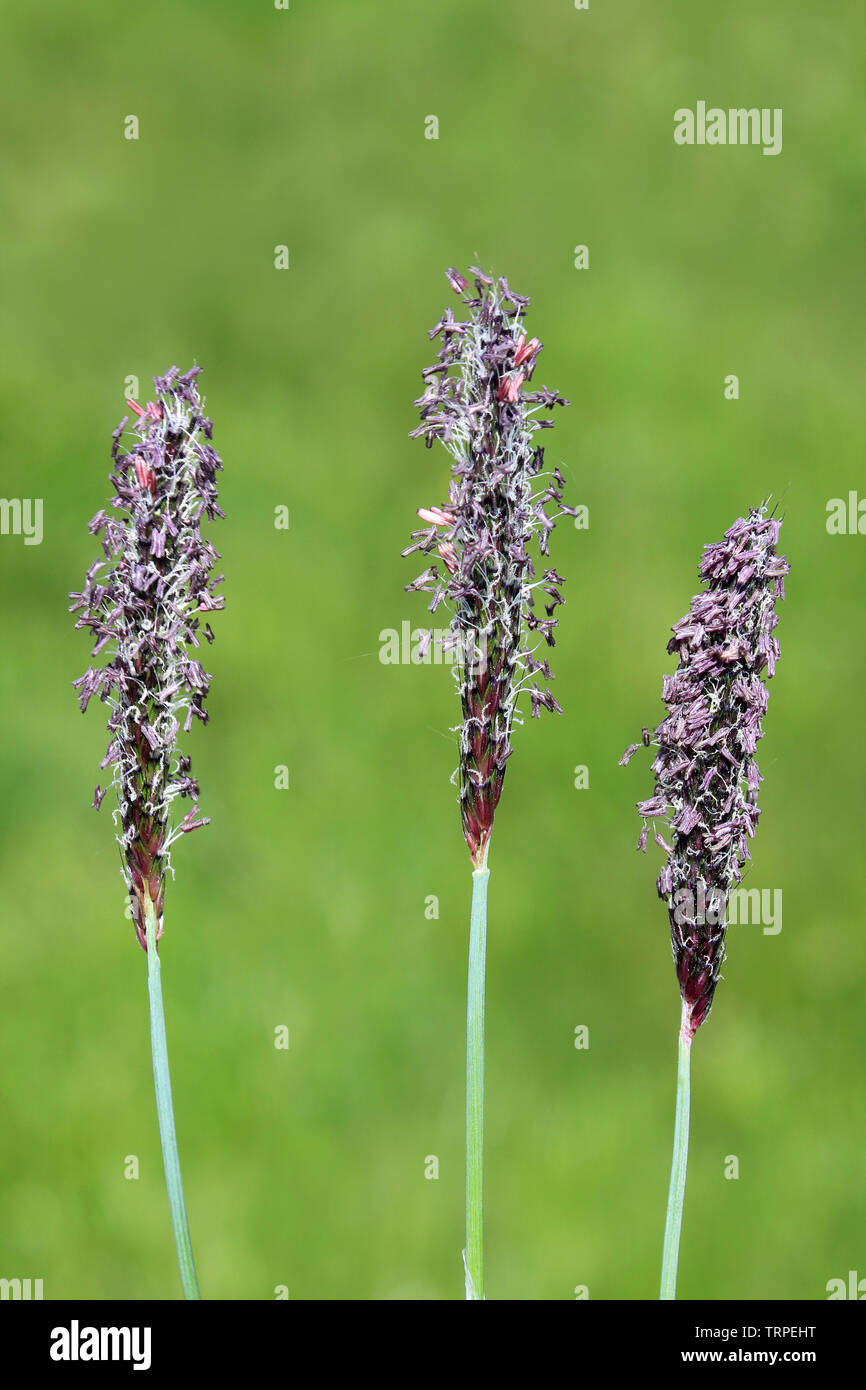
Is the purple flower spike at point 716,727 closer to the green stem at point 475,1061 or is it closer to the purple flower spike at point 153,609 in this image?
the green stem at point 475,1061

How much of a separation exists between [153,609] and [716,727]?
94cm

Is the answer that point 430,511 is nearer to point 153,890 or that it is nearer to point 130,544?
point 130,544

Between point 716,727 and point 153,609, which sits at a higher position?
point 153,609

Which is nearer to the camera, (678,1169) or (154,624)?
(154,624)

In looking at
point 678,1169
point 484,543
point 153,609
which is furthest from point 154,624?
point 678,1169

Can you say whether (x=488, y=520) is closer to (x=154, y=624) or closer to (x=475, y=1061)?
(x=154, y=624)

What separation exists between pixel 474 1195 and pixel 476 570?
107 cm

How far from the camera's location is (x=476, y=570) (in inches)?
105

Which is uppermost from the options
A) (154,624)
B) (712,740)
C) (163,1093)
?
(154,624)

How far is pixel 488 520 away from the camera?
266 cm

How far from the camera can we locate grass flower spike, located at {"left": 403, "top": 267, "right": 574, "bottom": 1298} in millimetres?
2654

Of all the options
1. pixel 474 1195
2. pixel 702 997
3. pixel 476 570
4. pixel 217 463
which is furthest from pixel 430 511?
pixel 474 1195

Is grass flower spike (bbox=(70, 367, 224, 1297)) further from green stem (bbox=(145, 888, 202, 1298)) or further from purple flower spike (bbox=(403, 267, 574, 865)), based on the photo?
purple flower spike (bbox=(403, 267, 574, 865))

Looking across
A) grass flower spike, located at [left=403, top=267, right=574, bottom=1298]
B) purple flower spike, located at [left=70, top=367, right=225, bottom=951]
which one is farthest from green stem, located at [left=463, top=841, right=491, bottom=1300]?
purple flower spike, located at [left=70, top=367, right=225, bottom=951]
